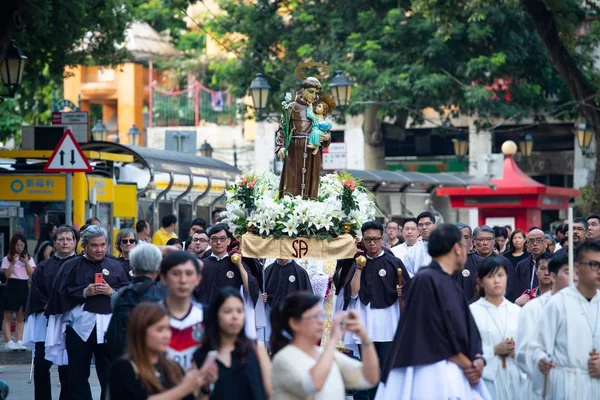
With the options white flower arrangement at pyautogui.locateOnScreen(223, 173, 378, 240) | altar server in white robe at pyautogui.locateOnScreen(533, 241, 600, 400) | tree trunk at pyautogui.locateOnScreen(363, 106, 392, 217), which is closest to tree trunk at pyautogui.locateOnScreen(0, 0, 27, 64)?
white flower arrangement at pyautogui.locateOnScreen(223, 173, 378, 240)

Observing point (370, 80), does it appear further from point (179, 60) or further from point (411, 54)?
point (179, 60)

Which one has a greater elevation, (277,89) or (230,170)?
(277,89)

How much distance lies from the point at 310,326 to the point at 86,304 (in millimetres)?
5726

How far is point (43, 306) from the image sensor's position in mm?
13586

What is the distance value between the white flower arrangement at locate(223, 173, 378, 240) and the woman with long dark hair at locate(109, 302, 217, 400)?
7.65 m

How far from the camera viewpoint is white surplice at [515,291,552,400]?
912 centimetres

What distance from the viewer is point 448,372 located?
28.4 ft

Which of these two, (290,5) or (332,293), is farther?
(290,5)

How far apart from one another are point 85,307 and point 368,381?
5601 millimetres

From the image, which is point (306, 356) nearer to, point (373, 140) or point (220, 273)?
point (220, 273)

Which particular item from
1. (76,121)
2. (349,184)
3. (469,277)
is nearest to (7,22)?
(76,121)

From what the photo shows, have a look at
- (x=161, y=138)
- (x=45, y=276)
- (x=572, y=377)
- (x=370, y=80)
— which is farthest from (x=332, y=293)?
(x=161, y=138)

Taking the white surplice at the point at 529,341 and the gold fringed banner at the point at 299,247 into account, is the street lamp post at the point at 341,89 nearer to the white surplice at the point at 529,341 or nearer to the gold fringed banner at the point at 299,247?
the gold fringed banner at the point at 299,247

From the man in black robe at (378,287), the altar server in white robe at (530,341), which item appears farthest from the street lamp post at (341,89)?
the altar server in white robe at (530,341)
